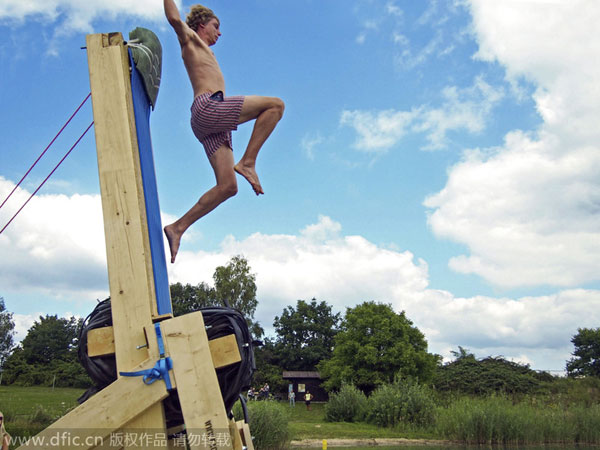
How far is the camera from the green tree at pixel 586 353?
143ft

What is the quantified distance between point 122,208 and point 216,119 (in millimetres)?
892

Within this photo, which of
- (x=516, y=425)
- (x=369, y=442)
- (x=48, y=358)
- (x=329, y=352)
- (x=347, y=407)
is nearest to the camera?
(x=516, y=425)

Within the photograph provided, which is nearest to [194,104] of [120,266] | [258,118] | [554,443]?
[258,118]

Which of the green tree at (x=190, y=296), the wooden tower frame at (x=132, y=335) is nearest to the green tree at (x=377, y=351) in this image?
the green tree at (x=190, y=296)

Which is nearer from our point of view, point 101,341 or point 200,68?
point 101,341

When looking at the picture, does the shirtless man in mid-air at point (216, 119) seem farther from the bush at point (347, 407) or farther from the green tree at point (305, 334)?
the green tree at point (305, 334)

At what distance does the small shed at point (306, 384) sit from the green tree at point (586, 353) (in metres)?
22.1

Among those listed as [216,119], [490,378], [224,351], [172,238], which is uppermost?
[216,119]

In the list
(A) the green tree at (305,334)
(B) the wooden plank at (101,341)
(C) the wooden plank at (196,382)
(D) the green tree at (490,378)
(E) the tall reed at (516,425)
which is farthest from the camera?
(A) the green tree at (305,334)

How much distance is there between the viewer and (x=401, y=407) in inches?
738

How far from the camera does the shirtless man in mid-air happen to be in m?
2.95

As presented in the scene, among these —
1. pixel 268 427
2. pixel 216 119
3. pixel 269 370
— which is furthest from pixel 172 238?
pixel 269 370

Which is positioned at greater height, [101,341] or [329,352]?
[101,341]

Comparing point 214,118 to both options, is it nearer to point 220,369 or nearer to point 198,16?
point 198,16
